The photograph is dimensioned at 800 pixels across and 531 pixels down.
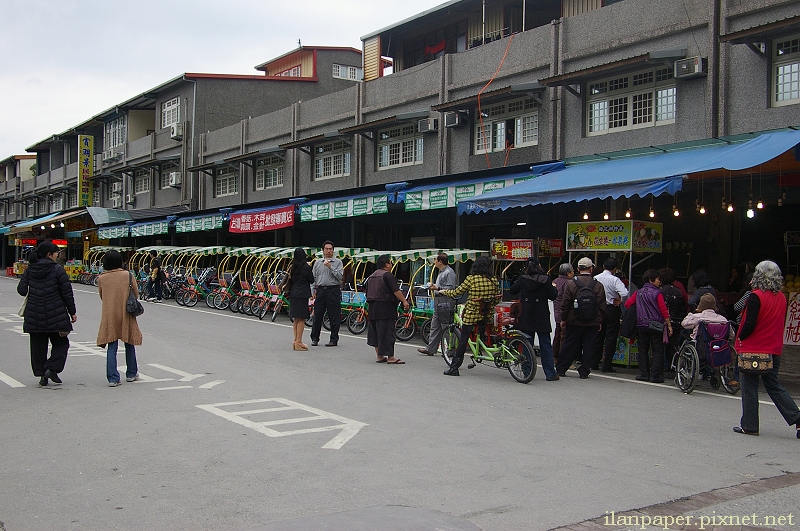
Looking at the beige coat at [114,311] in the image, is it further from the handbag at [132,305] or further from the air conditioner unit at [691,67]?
the air conditioner unit at [691,67]

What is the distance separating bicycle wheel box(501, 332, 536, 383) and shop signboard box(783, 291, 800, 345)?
4508 mm

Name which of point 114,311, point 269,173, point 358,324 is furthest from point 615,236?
point 269,173

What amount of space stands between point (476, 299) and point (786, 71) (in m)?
7.98

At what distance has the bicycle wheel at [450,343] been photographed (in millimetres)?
11055

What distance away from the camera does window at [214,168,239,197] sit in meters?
33.4

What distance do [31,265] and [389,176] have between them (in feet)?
51.3

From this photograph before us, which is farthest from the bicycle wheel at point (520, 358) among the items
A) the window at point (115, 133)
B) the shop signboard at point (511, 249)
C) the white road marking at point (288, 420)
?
the window at point (115, 133)

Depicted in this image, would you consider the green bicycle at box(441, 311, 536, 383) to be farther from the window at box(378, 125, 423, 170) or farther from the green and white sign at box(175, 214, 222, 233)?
the green and white sign at box(175, 214, 222, 233)

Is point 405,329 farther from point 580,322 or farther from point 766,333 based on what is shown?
point 766,333

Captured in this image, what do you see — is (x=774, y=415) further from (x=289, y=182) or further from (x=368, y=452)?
(x=289, y=182)

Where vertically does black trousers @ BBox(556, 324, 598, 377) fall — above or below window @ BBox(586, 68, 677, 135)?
below

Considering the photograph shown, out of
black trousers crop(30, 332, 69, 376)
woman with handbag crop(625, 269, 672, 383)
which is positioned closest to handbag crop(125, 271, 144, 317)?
black trousers crop(30, 332, 69, 376)

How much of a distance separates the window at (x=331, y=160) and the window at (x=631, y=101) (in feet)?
36.9

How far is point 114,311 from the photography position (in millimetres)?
9328
